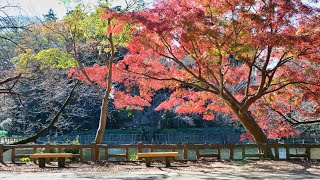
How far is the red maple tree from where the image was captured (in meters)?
11.7

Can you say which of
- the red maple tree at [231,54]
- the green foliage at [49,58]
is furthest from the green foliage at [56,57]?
the red maple tree at [231,54]

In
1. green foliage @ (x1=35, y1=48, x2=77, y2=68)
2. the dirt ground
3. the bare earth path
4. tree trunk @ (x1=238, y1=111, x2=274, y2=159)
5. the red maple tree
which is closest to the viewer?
the bare earth path

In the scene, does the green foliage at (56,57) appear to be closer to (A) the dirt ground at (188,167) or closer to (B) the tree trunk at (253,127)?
(A) the dirt ground at (188,167)

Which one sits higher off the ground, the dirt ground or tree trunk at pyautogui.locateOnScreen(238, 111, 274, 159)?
tree trunk at pyautogui.locateOnScreen(238, 111, 274, 159)

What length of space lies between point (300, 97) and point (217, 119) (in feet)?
63.0

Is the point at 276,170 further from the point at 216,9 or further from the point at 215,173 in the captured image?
the point at 216,9

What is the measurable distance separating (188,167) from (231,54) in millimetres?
4058

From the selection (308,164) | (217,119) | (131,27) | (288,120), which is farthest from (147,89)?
(217,119)

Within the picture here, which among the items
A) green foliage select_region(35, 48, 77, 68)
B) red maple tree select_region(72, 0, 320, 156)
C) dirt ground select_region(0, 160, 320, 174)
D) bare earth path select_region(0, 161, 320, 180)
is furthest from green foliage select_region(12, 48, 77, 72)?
bare earth path select_region(0, 161, 320, 180)

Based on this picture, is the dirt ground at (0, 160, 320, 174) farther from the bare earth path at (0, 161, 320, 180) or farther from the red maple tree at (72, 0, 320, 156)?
the red maple tree at (72, 0, 320, 156)

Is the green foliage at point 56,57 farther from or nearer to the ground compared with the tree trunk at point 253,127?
farther from the ground

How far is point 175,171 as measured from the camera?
35.3 feet

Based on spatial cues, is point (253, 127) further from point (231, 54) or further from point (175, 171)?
point (175, 171)

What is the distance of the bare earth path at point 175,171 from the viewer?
31.9ft
